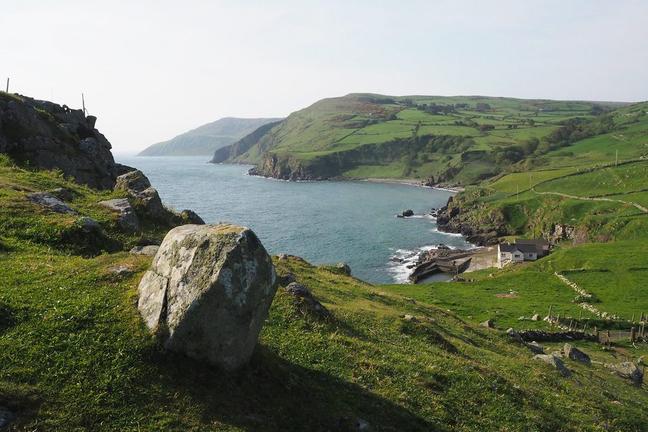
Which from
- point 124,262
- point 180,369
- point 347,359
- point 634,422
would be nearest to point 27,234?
point 124,262

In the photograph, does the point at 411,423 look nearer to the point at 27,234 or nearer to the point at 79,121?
the point at 27,234

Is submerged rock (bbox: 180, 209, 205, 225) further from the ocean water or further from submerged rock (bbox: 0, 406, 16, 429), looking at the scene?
the ocean water

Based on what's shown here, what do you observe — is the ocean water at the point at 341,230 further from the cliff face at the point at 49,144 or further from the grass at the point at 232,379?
the grass at the point at 232,379

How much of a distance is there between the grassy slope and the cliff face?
18840 mm

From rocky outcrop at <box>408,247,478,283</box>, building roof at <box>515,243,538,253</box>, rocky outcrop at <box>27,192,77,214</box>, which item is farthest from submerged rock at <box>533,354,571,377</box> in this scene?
building roof at <box>515,243,538,253</box>

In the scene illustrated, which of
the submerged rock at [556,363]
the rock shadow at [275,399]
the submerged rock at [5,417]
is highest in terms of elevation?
the submerged rock at [5,417]

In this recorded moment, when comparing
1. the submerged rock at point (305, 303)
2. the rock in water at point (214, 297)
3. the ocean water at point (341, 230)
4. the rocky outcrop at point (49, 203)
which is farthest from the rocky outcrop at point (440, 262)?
the rock in water at point (214, 297)

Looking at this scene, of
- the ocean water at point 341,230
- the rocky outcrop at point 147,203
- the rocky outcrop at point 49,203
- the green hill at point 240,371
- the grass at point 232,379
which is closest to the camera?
the grass at point 232,379

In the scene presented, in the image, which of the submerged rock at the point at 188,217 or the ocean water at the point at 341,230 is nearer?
the submerged rock at the point at 188,217

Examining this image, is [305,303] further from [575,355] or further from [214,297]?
[575,355]

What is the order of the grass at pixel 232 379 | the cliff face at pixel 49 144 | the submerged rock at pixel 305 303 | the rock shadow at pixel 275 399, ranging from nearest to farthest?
the grass at pixel 232 379 < the rock shadow at pixel 275 399 < the submerged rock at pixel 305 303 < the cliff face at pixel 49 144

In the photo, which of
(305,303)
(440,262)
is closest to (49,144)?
(305,303)

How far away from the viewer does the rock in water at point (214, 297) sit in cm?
1423

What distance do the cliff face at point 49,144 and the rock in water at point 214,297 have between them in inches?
1355
